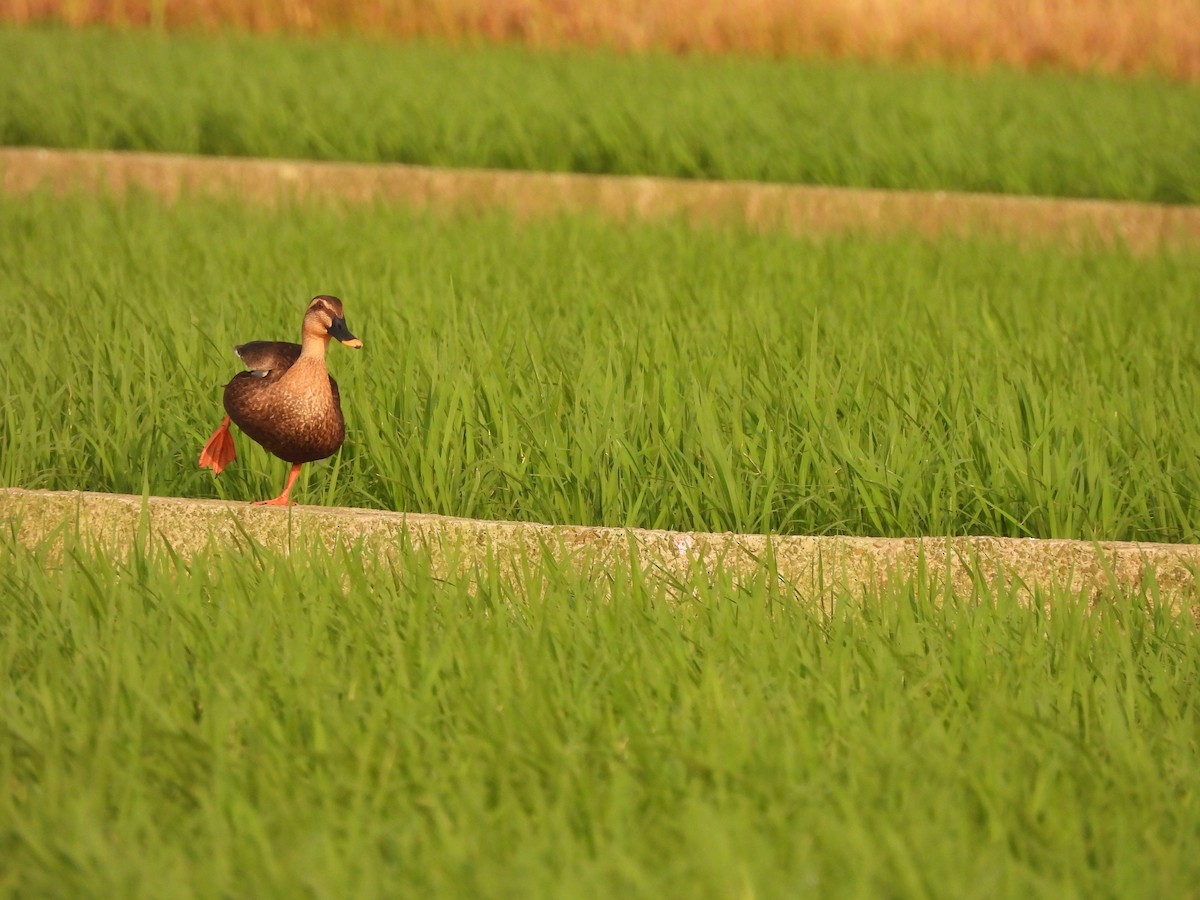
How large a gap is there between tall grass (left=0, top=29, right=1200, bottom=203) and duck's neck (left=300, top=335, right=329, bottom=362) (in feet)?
14.8

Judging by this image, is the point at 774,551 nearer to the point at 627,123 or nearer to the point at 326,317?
the point at 326,317

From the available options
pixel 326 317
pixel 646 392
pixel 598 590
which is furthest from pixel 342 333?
pixel 646 392

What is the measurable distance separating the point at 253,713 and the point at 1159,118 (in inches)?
274

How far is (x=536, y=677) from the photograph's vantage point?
2363 mm

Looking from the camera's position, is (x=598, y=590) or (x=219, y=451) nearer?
(x=598, y=590)

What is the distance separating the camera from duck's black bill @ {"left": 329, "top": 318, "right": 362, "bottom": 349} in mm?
2748

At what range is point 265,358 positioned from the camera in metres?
2.98

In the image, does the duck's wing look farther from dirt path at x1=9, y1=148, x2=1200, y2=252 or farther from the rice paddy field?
dirt path at x1=9, y1=148, x2=1200, y2=252

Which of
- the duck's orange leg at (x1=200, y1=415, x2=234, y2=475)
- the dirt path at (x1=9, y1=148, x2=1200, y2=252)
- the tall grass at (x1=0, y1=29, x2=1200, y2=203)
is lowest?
the duck's orange leg at (x1=200, y1=415, x2=234, y2=475)

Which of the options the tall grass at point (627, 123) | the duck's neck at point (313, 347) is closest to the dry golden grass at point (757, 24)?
the tall grass at point (627, 123)

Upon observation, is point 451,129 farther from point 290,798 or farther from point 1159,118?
point 290,798

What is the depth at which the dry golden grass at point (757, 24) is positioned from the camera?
458 inches

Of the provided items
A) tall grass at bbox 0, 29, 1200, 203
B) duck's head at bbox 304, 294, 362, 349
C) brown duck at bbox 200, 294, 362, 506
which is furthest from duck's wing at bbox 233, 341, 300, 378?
tall grass at bbox 0, 29, 1200, 203

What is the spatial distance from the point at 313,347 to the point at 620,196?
419 centimetres
